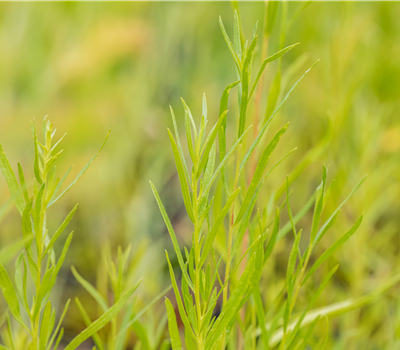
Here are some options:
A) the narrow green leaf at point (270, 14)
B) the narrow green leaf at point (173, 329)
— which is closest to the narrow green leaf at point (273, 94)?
the narrow green leaf at point (270, 14)

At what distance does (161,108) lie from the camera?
2.89ft

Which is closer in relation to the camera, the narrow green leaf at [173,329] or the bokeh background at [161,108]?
the narrow green leaf at [173,329]

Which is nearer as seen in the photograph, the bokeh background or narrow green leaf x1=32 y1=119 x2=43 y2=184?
narrow green leaf x1=32 y1=119 x2=43 y2=184

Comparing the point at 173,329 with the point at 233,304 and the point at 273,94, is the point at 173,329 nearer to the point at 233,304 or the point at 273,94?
the point at 233,304

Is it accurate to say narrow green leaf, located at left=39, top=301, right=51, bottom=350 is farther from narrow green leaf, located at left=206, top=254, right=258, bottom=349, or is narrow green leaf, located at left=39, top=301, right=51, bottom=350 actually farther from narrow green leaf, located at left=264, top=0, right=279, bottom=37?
narrow green leaf, located at left=264, top=0, right=279, bottom=37

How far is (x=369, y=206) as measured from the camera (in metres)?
0.45

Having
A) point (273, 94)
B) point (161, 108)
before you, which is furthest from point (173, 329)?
point (161, 108)

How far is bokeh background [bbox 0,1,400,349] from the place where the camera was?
490 mm

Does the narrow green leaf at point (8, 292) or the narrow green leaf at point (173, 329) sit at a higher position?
the narrow green leaf at point (8, 292)

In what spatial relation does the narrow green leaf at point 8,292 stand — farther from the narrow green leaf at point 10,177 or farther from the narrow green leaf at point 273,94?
the narrow green leaf at point 273,94

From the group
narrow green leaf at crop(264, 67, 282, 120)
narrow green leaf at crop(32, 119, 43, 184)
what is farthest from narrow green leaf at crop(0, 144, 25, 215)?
narrow green leaf at crop(264, 67, 282, 120)

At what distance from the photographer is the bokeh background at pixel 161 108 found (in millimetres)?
490

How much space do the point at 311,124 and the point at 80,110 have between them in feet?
1.39

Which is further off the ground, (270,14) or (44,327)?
(270,14)
